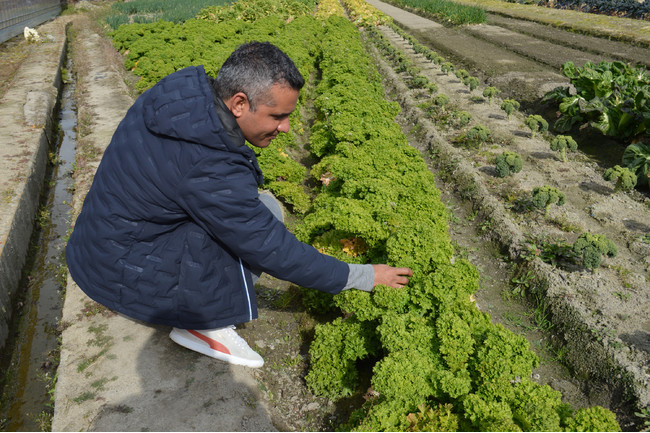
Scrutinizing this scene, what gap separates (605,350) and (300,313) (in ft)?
→ 9.03

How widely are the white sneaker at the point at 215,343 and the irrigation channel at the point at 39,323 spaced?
52.1 inches

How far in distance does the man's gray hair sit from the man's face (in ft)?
0.08

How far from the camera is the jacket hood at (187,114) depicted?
7.63 feet

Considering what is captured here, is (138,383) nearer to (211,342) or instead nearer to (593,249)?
(211,342)

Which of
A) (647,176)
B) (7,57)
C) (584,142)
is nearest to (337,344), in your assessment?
(647,176)

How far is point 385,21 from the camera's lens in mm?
24938

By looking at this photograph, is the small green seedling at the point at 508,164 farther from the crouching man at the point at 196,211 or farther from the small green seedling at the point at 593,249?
the crouching man at the point at 196,211

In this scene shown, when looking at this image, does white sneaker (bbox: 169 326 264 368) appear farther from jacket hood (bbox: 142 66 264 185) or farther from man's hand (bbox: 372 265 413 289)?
jacket hood (bbox: 142 66 264 185)

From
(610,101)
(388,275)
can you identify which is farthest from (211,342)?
(610,101)

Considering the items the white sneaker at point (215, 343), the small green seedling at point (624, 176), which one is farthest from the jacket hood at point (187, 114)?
the small green seedling at point (624, 176)

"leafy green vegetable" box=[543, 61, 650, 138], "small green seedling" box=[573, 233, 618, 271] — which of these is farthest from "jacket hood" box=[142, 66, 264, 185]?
"leafy green vegetable" box=[543, 61, 650, 138]

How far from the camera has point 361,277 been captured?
9.72ft

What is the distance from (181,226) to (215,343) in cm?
95

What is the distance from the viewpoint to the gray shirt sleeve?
2918mm
